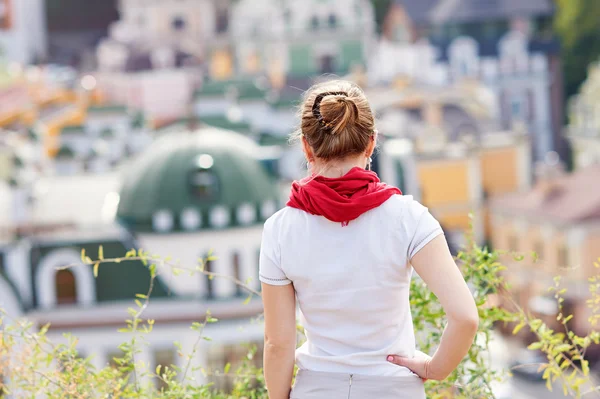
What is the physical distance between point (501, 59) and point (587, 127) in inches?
406

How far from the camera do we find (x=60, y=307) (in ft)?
67.2

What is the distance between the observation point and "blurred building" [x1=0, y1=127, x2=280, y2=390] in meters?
20.1

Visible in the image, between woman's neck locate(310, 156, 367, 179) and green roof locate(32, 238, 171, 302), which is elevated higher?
woman's neck locate(310, 156, 367, 179)

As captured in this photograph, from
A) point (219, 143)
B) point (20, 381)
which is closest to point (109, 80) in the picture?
point (219, 143)

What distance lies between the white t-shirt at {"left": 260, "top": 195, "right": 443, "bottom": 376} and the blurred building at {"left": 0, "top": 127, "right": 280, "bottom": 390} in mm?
15858

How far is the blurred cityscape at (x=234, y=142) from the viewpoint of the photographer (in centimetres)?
2055

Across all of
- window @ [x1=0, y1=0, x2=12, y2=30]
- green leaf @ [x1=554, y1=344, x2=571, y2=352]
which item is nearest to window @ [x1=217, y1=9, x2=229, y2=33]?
window @ [x1=0, y1=0, x2=12, y2=30]

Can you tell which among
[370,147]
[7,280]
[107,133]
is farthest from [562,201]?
[370,147]

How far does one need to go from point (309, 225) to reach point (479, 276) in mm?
1419

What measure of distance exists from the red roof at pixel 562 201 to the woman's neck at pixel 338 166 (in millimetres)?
30313

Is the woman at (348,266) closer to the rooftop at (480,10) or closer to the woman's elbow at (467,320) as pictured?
the woman's elbow at (467,320)

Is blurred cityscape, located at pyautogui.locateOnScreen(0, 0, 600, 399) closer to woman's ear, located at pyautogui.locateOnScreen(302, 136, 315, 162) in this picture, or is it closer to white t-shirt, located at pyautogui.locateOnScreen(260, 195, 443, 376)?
woman's ear, located at pyautogui.locateOnScreen(302, 136, 315, 162)

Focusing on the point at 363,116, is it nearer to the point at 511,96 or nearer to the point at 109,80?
the point at 109,80

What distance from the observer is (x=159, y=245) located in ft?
69.1
